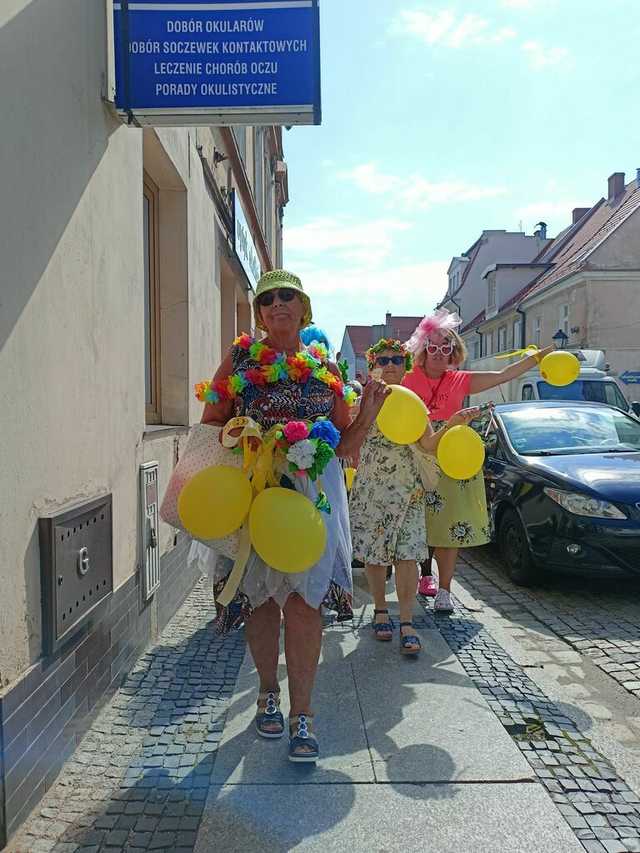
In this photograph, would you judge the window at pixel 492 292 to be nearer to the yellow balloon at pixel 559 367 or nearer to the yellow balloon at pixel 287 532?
the yellow balloon at pixel 559 367

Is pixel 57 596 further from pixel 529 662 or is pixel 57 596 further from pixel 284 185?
pixel 284 185

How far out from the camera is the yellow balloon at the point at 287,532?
7.98 ft

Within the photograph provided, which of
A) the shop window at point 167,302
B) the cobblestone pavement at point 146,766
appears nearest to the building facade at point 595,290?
the shop window at point 167,302

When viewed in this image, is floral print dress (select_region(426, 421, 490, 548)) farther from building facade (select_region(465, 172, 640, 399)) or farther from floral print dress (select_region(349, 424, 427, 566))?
building facade (select_region(465, 172, 640, 399))

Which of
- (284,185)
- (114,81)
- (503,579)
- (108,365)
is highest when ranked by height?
(284,185)

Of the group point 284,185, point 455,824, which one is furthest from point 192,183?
point 284,185

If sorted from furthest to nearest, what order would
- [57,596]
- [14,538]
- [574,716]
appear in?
[574,716] < [57,596] < [14,538]

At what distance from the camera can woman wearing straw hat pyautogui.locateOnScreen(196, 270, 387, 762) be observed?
2.72 metres

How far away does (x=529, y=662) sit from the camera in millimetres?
3812

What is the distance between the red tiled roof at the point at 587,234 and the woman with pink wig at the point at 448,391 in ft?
71.4

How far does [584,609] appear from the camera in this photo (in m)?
4.81

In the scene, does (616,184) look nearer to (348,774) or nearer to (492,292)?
(492,292)

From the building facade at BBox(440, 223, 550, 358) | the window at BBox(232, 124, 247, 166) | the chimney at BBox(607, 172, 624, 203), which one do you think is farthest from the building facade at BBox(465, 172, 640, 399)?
the window at BBox(232, 124, 247, 166)

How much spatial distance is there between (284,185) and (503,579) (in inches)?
808
